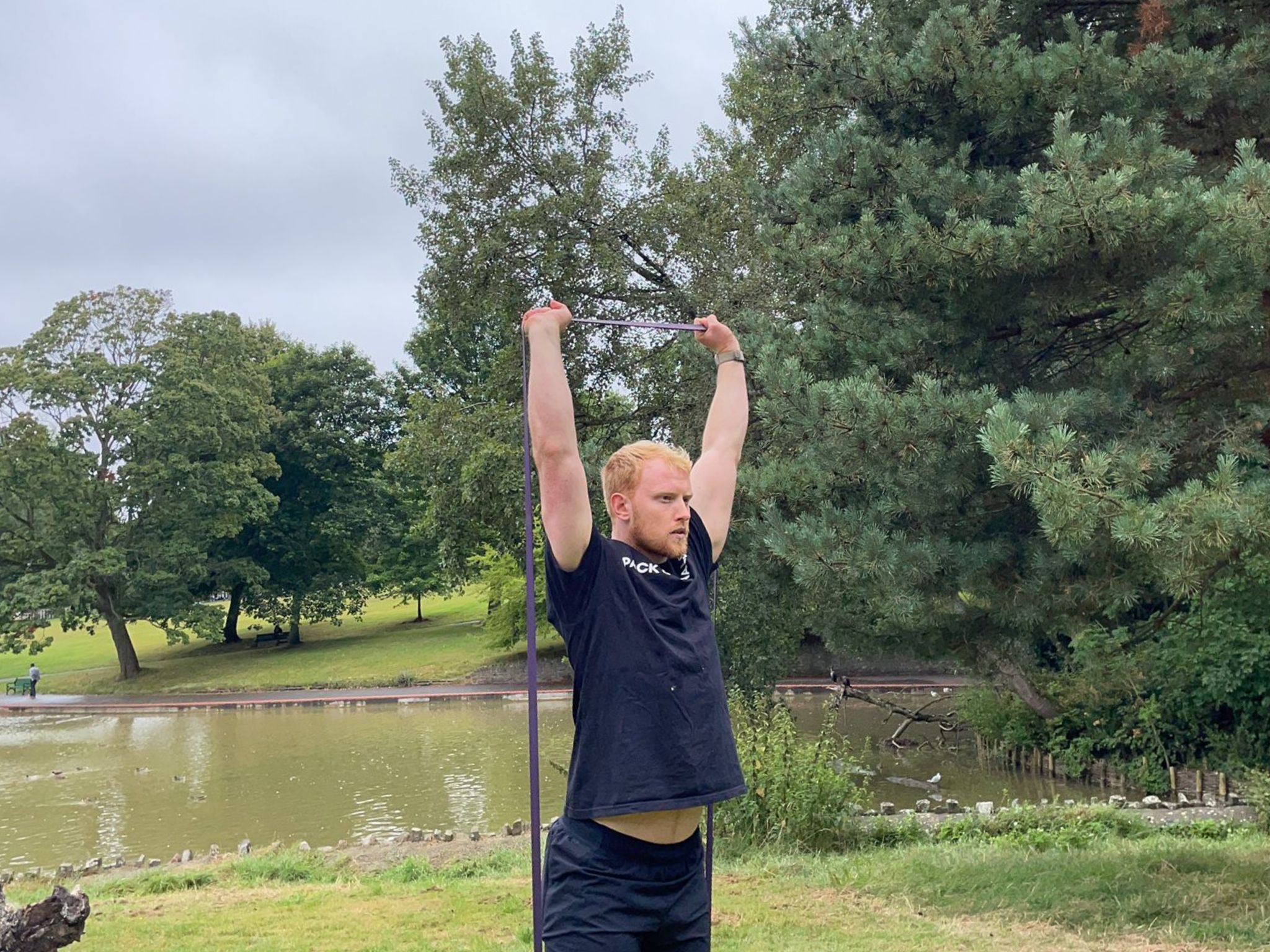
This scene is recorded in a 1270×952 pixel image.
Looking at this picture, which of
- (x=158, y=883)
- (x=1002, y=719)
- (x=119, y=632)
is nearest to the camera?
(x=158, y=883)

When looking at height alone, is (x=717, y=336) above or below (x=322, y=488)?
below

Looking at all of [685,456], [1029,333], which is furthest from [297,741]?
[685,456]

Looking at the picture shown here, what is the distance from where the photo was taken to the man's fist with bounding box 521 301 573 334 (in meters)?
2.46

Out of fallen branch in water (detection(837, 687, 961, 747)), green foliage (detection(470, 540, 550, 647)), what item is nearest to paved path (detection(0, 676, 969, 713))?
green foliage (detection(470, 540, 550, 647))

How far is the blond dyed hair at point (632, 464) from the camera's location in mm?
2398

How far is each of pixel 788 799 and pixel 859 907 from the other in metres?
2.20

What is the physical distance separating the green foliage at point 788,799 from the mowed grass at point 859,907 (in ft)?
1.33

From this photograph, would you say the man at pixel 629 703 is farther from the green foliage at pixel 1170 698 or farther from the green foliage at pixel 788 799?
the green foliage at pixel 1170 698

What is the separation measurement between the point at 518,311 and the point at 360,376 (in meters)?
24.8

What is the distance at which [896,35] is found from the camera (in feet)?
Answer: 22.4

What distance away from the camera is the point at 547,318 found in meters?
2.47

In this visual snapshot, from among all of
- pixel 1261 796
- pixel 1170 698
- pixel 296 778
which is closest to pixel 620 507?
pixel 1261 796

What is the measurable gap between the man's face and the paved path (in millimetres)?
20238

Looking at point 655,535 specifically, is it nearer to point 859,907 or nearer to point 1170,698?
point 859,907
